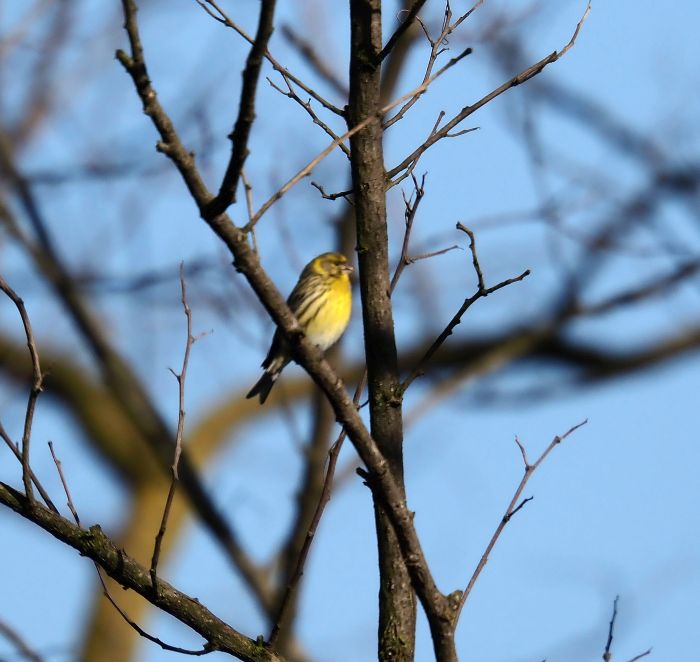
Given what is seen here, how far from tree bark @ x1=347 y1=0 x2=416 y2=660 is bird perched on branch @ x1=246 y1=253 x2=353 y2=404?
9.76 ft

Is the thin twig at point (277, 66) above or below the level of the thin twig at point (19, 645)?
above

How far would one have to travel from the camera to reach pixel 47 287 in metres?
6.11

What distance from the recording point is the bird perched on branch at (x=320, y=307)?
5.63 meters

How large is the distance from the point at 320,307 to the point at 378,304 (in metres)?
3.44

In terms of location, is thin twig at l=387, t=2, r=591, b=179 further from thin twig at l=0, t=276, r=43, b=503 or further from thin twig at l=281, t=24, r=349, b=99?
thin twig at l=281, t=24, r=349, b=99

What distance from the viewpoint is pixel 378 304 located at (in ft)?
8.43

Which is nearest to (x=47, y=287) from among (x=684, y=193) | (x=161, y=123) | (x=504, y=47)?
(x=504, y=47)

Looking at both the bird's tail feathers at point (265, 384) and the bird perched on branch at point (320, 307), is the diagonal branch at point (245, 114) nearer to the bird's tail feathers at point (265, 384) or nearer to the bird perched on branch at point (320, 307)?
the bird perched on branch at point (320, 307)

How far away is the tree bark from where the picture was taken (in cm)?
252

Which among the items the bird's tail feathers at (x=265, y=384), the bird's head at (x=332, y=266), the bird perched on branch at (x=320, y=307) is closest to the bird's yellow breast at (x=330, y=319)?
the bird perched on branch at (x=320, y=307)

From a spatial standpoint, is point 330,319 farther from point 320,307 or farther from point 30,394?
point 30,394

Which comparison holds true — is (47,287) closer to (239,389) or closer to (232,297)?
(232,297)

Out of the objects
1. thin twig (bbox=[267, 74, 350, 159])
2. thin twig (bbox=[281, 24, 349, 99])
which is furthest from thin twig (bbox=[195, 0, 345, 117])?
thin twig (bbox=[281, 24, 349, 99])

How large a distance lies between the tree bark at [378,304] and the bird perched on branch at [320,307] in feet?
9.76
